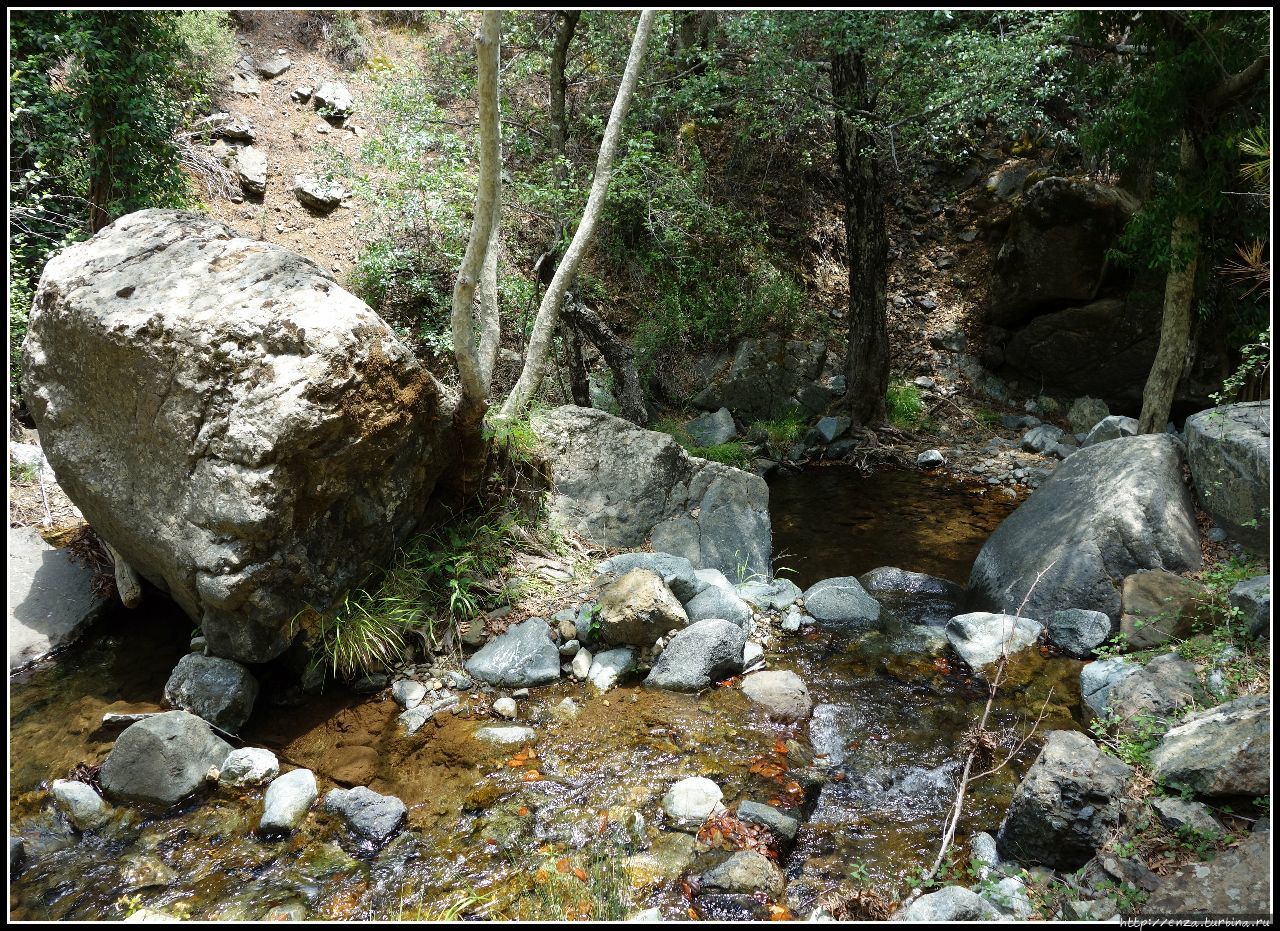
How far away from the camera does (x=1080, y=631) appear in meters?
5.05

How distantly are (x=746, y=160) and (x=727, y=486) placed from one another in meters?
7.67

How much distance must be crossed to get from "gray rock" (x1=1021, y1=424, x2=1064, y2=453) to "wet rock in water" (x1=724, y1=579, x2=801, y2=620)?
A: 5.37 m

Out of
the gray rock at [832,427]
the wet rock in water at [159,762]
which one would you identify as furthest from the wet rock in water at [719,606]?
the gray rock at [832,427]

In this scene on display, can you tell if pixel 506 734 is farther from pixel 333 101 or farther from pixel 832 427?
pixel 333 101

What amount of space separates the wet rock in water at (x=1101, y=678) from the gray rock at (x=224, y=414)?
4.31 m

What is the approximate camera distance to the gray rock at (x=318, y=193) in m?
11.4

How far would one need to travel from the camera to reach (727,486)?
270 inches

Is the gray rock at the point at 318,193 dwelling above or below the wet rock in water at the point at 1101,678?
above

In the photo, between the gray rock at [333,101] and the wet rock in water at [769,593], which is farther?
the gray rock at [333,101]

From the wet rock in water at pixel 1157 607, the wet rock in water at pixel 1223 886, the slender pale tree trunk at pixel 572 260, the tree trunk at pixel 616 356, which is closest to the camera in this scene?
the wet rock in water at pixel 1223 886

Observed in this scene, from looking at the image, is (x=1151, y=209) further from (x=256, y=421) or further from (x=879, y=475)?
(x=256, y=421)

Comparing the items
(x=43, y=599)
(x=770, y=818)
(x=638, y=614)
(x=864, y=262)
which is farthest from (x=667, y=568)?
(x=864, y=262)

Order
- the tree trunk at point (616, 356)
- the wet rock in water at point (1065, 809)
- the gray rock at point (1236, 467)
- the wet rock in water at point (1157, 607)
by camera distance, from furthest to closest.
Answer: the tree trunk at point (616, 356) → the gray rock at point (1236, 467) → the wet rock in water at point (1157, 607) → the wet rock in water at point (1065, 809)

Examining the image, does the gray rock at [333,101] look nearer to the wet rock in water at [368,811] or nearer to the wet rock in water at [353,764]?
the wet rock in water at [353,764]
